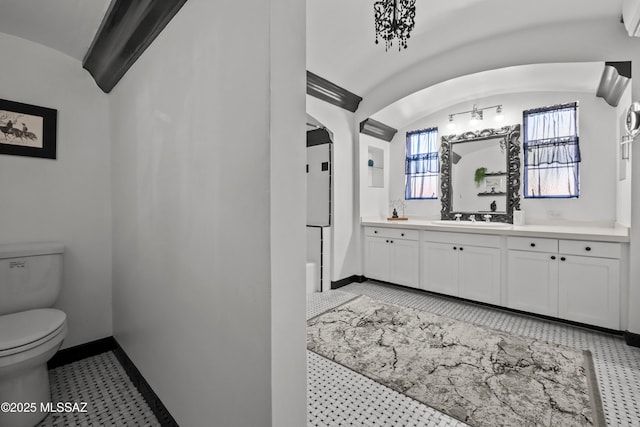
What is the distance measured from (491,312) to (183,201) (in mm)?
3182

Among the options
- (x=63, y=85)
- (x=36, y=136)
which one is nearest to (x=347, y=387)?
(x=36, y=136)

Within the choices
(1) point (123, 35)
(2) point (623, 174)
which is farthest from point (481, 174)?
(1) point (123, 35)

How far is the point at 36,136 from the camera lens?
202 centimetres

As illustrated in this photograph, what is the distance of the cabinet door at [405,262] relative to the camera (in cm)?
365

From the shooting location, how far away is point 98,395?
178cm

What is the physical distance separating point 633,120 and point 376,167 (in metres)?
2.75

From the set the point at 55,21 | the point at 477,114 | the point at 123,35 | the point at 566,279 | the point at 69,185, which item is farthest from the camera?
the point at 477,114

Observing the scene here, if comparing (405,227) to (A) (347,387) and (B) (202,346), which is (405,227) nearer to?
(A) (347,387)

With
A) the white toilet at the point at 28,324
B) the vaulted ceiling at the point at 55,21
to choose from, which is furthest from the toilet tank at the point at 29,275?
the vaulted ceiling at the point at 55,21

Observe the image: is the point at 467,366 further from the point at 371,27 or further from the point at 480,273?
the point at 371,27

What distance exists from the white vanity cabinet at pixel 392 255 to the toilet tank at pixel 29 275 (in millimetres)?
3290

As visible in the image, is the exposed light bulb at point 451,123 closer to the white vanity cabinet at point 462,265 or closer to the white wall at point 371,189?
the white wall at point 371,189

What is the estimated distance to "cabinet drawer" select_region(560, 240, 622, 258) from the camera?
2402mm

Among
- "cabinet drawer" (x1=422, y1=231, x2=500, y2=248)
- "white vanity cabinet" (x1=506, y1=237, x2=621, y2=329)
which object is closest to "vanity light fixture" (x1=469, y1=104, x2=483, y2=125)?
"cabinet drawer" (x1=422, y1=231, x2=500, y2=248)
